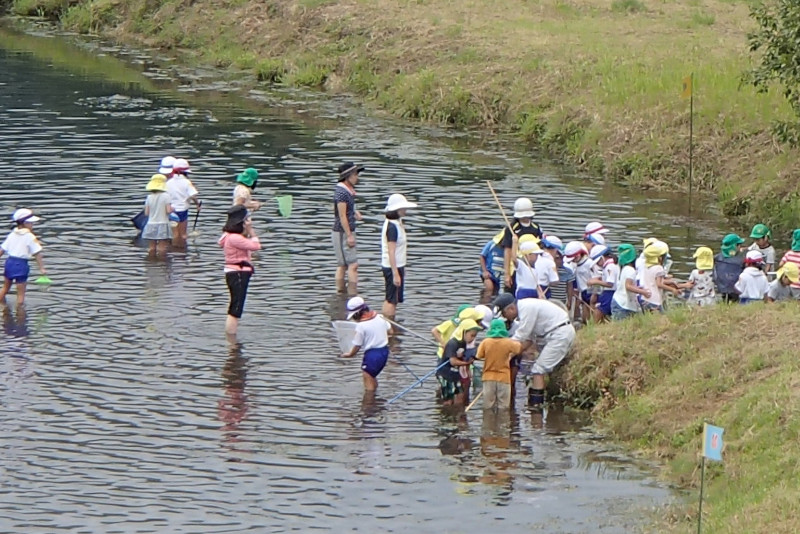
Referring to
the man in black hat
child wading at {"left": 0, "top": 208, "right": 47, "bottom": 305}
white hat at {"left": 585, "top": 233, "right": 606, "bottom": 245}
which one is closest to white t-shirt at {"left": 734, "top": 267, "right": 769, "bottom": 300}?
white hat at {"left": 585, "top": 233, "right": 606, "bottom": 245}

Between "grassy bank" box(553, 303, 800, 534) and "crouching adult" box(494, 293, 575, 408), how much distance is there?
0.88 ft

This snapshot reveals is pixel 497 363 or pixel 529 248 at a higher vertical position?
pixel 529 248

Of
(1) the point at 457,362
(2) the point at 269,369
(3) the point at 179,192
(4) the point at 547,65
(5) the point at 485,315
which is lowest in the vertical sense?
(2) the point at 269,369

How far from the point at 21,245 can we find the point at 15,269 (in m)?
0.31

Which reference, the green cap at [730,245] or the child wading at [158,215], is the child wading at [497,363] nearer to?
the green cap at [730,245]

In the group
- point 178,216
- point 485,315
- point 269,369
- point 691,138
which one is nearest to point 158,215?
point 178,216

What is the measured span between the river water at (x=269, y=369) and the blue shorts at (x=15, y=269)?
441 millimetres

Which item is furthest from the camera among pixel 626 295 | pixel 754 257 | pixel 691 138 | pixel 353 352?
pixel 691 138

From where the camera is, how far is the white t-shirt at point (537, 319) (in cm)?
1598

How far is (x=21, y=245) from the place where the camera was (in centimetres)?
1931

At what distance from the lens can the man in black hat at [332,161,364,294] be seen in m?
19.9

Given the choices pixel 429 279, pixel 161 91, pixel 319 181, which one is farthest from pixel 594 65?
pixel 429 279

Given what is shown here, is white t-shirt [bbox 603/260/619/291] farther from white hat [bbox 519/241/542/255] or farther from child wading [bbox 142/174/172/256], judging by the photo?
child wading [bbox 142/174/172/256]

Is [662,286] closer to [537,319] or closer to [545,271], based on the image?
[545,271]
